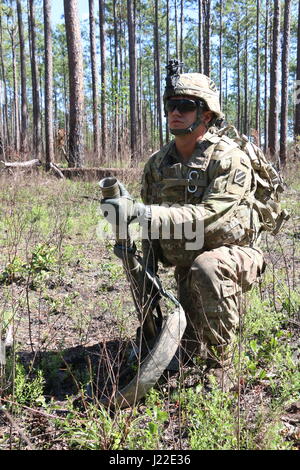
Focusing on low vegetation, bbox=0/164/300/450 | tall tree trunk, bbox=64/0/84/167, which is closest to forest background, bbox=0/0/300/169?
tall tree trunk, bbox=64/0/84/167

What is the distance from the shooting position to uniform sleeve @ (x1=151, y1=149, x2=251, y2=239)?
2.15m

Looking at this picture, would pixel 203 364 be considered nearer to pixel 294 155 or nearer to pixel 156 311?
pixel 156 311

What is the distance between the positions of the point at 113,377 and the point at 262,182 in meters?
1.53

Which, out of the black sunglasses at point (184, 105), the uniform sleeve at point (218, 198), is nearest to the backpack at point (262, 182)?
the uniform sleeve at point (218, 198)

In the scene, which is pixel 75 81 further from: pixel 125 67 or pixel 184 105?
pixel 125 67

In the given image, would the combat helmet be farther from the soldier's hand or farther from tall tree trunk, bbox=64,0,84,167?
tall tree trunk, bbox=64,0,84,167

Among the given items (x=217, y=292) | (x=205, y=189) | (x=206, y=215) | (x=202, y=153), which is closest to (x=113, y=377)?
(x=217, y=292)

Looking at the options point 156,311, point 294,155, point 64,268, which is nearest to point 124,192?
point 156,311

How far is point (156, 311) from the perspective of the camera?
260 centimetres

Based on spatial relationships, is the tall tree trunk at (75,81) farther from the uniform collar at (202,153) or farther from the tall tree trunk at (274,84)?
the uniform collar at (202,153)

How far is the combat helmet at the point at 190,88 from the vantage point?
245 centimetres

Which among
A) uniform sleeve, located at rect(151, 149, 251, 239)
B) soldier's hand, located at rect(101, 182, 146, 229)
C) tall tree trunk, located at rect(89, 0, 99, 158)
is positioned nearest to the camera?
soldier's hand, located at rect(101, 182, 146, 229)

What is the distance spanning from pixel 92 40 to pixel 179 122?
15.6 metres

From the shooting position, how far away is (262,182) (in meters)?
2.71
